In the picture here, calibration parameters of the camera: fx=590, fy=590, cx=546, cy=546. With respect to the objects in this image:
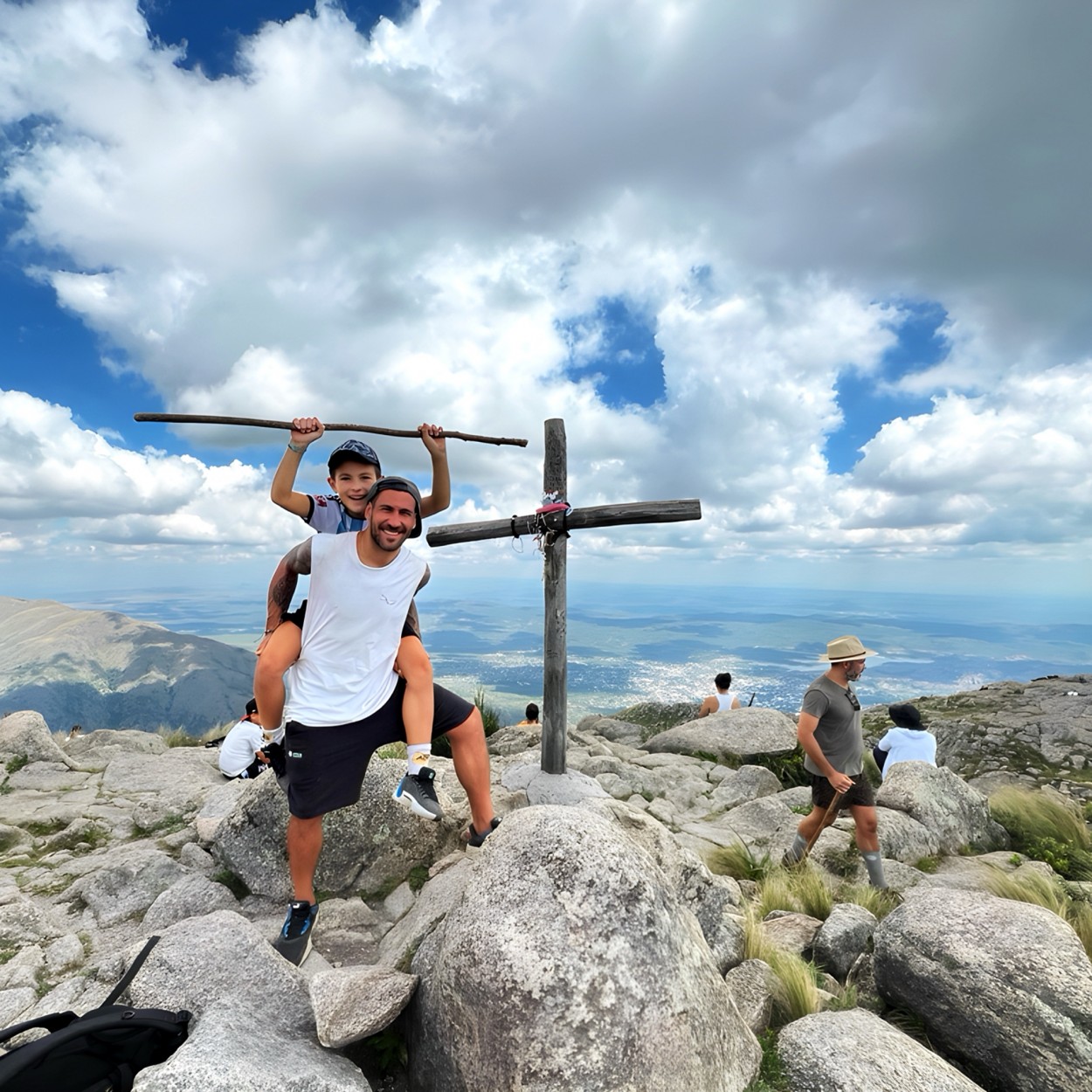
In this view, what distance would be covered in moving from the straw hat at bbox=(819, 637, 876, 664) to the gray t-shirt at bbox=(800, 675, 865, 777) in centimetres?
26

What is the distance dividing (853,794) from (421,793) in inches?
209

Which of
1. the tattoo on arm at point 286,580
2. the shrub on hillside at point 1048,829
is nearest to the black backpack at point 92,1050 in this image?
the tattoo on arm at point 286,580

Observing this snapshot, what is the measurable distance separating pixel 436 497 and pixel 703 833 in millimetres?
6880

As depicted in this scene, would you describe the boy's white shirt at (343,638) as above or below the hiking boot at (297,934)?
above

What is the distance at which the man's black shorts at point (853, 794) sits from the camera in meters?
6.73

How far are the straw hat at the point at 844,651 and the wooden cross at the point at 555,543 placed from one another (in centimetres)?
284

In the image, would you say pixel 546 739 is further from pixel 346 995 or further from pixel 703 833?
pixel 346 995

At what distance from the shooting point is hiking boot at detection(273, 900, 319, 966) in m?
3.89

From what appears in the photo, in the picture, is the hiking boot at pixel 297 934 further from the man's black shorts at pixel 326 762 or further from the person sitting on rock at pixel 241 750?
the person sitting on rock at pixel 241 750

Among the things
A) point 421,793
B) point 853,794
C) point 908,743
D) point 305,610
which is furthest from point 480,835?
point 908,743

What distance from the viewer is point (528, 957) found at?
2.75 m

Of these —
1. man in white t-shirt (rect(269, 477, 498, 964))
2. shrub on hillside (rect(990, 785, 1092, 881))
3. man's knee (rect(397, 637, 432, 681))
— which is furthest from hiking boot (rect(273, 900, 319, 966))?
shrub on hillside (rect(990, 785, 1092, 881))

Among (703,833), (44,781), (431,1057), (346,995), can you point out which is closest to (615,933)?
(431,1057)

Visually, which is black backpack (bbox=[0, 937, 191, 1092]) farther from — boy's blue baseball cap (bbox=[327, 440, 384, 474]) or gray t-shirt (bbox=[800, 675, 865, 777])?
gray t-shirt (bbox=[800, 675, 865, 777])
